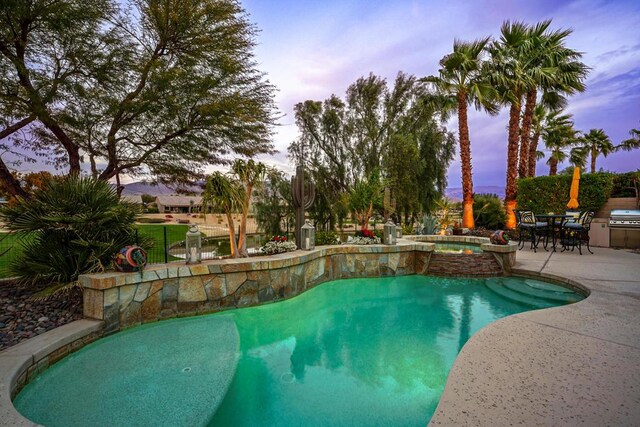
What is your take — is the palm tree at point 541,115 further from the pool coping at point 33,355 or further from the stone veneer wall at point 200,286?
the pool coping at point 33,355

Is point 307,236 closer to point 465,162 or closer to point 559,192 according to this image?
point 465,162

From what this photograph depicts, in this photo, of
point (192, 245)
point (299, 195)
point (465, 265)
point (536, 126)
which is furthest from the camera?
point (536, 126)

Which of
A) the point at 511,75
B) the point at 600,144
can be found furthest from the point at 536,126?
the point at 600,144

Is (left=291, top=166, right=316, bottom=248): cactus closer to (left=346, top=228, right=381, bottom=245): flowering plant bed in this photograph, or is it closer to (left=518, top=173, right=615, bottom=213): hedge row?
(left=346, top=228, right=381, bottom=245): flowering plant bed

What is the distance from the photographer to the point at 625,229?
9648 mm

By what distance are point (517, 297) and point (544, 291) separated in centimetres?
63

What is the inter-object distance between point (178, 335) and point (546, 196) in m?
13.9

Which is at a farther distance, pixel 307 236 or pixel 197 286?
pixel 307 236

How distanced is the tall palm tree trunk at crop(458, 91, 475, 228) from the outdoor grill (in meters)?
4.51

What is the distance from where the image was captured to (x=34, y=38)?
249 inches

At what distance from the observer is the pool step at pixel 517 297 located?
16.4 feet

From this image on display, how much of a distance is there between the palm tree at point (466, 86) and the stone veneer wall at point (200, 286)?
24.8 ft

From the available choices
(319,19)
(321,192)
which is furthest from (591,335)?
(321,192)

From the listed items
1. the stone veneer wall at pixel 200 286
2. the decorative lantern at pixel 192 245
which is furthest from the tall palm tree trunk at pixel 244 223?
the decorative lantern at pixel 192 245
